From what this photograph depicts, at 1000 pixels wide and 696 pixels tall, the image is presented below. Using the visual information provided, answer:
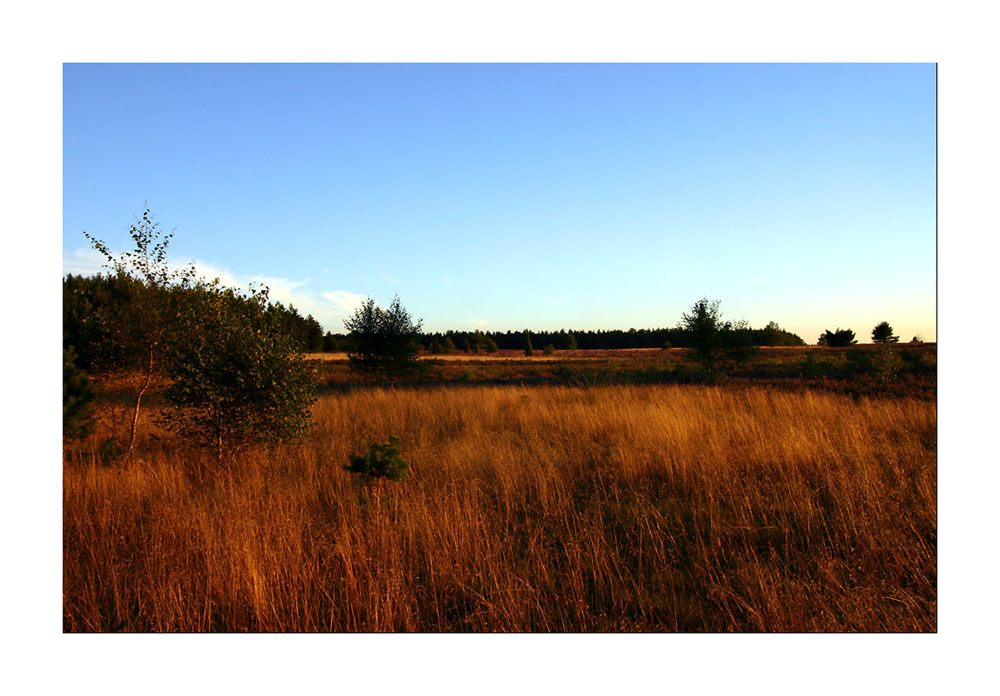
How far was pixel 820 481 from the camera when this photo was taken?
535cm

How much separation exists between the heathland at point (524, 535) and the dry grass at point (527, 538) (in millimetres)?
20

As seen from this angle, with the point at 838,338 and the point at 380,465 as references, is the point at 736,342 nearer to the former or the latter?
the point at 838,338

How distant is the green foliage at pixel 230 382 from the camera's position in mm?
6414

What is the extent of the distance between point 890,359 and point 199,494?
18745 millimetres

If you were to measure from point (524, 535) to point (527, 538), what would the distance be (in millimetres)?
101

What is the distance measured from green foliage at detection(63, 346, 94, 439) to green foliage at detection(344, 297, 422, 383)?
41.7 feet

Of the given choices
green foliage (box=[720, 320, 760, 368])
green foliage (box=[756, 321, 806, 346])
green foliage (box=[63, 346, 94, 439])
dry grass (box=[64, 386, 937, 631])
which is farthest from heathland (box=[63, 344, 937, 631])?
green foliage (box=[720, 320, 760, 368])

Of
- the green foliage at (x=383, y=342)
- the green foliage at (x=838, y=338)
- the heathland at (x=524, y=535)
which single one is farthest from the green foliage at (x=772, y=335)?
the green foliage at (x=383, y=342)

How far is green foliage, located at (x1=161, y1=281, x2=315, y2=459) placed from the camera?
21.0 feet

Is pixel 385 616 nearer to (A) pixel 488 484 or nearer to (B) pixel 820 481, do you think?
(A) pixel 488 484

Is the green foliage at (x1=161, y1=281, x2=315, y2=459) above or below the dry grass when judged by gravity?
above

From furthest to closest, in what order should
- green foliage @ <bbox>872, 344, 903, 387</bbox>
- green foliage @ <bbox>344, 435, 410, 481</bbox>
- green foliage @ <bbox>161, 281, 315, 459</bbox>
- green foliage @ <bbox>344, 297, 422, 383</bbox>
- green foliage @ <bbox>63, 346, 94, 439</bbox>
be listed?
green foliage @ <bbox>344, 297, 422, 383</bbox> < green foliage @ <bbox>872, 344, 903, 387</bbox> < green foliage @ <bbox>63, 346, 94, 439</bbox> < green foliage @ <bbox>161, 281, 315, 459</bbox> < green foliage @ <bbox>344, 435, 410, 481</bbox>

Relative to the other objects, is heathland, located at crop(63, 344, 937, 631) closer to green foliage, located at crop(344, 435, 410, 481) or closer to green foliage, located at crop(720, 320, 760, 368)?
green foliage, located at crop(344, 435, 410, 481)
